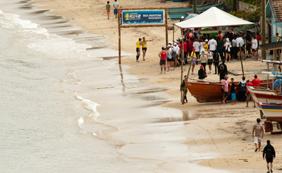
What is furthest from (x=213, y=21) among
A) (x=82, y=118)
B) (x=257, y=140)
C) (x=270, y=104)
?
(x=257, y=140)

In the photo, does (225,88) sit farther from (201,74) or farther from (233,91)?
(201,74)

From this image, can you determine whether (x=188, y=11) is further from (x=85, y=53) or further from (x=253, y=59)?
(x=253, y=59)

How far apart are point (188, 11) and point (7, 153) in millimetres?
28104

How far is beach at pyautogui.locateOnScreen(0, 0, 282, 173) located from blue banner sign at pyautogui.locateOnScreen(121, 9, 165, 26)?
2148mm

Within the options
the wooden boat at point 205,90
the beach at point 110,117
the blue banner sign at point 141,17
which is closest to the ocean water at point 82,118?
the beach at point 110,117

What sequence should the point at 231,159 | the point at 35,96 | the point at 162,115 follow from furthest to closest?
the point at 35,96
the point at 162,115
the point at 231,159

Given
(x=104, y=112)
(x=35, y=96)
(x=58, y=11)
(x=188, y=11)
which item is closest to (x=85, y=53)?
(x=188, y=11)

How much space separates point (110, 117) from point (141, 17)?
38.7ft

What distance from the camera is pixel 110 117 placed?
120 feet

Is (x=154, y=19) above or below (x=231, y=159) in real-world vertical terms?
above

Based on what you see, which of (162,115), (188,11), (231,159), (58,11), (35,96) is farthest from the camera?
(58,11)

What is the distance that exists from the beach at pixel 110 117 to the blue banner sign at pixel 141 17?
2.15 m

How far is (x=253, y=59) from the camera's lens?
144 ft

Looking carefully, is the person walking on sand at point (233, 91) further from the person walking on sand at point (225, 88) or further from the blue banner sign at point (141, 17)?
the blue banner sign at point (141, 17)
